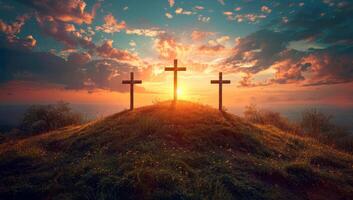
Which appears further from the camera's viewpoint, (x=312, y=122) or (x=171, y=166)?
(x=312, y=122)

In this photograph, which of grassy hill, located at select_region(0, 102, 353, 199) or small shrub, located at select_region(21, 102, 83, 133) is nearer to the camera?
grassy hill, located at select_region(0, 102, 353, 199)

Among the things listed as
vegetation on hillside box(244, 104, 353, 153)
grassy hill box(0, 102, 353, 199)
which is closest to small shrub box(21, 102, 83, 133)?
grassy hill box(0, 102, 353, 199)

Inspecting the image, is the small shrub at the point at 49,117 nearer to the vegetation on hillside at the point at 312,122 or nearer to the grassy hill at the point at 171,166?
the grassy hill at the point at 171,166

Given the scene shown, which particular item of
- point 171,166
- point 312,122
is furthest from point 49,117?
point 312,122

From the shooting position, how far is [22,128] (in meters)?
30.5

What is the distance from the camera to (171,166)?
32.5 ft

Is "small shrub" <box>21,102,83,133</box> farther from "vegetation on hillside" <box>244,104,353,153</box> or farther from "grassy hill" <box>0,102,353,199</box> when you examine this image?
"vegetation on hillside" <box>244,104,353,153</box>

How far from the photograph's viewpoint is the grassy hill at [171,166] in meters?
8.55

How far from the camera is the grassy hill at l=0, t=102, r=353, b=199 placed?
8547 mm

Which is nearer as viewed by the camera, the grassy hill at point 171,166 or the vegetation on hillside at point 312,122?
the grassy hill at point 171,166

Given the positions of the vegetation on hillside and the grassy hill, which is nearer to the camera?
the grassy hill

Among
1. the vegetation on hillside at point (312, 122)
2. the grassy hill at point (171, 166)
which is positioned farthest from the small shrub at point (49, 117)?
the vegetation on hillside at point (312, 122)

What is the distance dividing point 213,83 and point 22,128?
2352 cm

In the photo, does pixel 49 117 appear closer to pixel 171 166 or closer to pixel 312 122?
pixel 171 166
